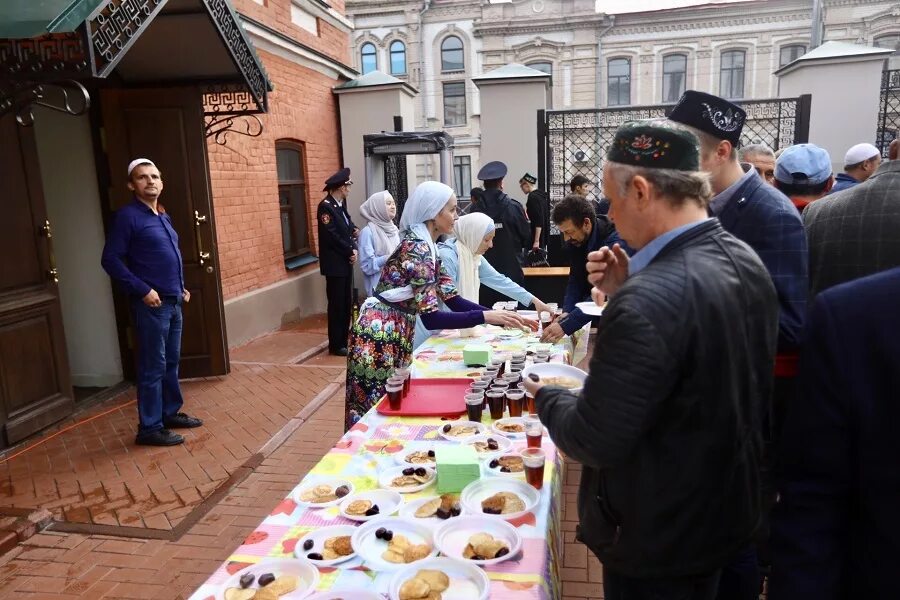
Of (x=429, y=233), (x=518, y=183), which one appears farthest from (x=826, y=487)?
(x=518, y=183)

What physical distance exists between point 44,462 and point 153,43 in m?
3.65

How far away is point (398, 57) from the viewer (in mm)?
32438

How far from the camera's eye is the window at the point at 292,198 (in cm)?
934

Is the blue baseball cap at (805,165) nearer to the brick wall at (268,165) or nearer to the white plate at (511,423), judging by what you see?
the white plate at (511,423)

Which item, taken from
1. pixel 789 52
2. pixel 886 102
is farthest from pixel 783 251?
pixel 789 52

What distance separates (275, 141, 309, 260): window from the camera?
30.6ft

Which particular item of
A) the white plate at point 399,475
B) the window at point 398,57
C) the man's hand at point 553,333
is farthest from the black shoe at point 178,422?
the window at point 398,57

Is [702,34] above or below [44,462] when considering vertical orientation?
above

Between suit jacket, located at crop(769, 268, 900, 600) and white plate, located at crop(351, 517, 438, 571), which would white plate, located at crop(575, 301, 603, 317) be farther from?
suit jacket, located at crop(769, 268, 900, 600)

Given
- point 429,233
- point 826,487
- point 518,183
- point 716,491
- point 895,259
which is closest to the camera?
point 826,487

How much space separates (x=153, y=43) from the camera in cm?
547

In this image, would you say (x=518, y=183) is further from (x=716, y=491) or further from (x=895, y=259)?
(x=716, y=491)

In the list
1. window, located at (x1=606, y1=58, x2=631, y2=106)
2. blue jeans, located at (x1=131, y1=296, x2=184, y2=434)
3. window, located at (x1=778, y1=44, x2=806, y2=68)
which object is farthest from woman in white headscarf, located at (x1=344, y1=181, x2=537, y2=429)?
window, located at (x1=778, y1=44, x2=806, y2=68)

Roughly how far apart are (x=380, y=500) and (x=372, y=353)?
4.87ft
